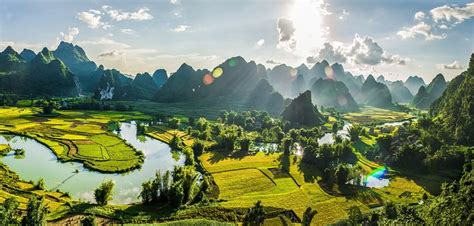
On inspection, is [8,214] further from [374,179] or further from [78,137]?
[374,179]

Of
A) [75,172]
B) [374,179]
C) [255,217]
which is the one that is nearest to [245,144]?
[374,179]

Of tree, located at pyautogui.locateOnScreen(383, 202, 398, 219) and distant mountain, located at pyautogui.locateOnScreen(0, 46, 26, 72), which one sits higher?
distant mountain, located at pyautogui.locateOnScreen(0, 46, 26, 72)

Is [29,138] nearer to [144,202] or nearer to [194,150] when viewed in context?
[194,150]

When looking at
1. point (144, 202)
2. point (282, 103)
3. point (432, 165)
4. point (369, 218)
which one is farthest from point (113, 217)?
point (282, 103)

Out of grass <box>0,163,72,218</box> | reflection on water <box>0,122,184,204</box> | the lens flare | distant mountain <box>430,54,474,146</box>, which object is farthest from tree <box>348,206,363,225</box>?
distant mountain <box>430,54,474,146</box>

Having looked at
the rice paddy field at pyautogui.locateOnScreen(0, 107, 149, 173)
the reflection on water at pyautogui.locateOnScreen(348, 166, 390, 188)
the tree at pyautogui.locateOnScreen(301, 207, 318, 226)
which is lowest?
the reflection on water at pyautogui.locateOnScreen(348, 166, 390, 188)

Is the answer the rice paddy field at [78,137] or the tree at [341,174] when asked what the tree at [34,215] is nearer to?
the rice paddy field at [78,137]

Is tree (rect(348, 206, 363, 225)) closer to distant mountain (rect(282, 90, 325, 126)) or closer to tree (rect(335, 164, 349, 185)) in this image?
tree (rect(335, 164, 349, 185))
